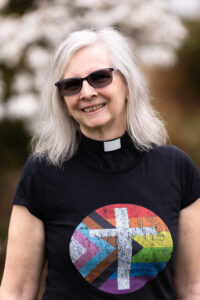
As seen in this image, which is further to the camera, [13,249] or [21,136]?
[21,136]

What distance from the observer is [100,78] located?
2094mm

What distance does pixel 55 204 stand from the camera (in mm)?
2090

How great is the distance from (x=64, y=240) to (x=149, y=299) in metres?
0.46

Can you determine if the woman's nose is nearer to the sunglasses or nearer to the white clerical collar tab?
the sunglasses

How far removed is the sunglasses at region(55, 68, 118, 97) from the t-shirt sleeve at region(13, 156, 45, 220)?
1.31 ft

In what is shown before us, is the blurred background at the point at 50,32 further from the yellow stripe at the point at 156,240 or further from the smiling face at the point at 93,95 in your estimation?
the yellow stripe at the point at 156,240

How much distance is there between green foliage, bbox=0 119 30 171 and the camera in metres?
8.02

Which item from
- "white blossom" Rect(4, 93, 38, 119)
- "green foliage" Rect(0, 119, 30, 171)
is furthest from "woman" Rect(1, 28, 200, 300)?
"green foliage" Rect(0, 119, 30, 171)

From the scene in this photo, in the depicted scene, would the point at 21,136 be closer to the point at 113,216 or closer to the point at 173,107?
the point at 173,107

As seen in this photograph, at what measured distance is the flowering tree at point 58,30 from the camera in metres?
4.53

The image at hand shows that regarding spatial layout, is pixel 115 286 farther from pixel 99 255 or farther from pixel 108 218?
pixel 108 218

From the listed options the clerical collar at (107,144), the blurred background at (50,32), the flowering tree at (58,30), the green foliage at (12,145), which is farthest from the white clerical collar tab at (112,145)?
the green foliage at (12,145)

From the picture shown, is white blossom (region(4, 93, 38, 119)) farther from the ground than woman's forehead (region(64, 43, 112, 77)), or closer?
closer

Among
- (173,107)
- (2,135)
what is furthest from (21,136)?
(173,107)
